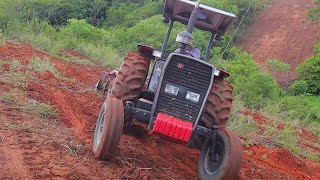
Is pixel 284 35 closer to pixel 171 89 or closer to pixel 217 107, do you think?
pixel 217 107

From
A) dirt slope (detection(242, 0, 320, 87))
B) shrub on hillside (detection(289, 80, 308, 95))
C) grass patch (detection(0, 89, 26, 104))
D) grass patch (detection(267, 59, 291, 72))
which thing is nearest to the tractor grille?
grass patch (detection(0, 89, 26, 104))

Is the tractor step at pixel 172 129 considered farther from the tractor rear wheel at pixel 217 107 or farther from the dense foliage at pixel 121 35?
the dense foliage at pixel 121 35

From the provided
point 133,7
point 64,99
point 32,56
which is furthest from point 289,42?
point 64,99

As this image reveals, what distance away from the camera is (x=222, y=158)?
18.5ft

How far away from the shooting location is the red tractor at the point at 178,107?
17.8 feet

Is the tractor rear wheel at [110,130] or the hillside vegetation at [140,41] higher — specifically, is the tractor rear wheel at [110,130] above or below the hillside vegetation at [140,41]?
below

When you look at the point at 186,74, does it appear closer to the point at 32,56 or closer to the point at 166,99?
the point at 166,99

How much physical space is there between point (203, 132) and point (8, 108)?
3.06 m

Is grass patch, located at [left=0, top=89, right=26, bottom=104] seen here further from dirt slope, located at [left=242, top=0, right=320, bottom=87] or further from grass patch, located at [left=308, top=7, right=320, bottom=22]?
grass patch, located at [left=308, top=7, right=320, bottom=22]

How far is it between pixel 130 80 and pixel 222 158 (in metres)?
1.61

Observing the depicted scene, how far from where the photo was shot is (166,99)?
19.1 feet

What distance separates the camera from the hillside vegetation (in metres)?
16.2

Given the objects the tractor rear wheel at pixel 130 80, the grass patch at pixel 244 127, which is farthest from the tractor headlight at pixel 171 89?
the grass patch at pixel 244 127

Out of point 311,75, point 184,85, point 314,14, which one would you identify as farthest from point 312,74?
point 184,85
